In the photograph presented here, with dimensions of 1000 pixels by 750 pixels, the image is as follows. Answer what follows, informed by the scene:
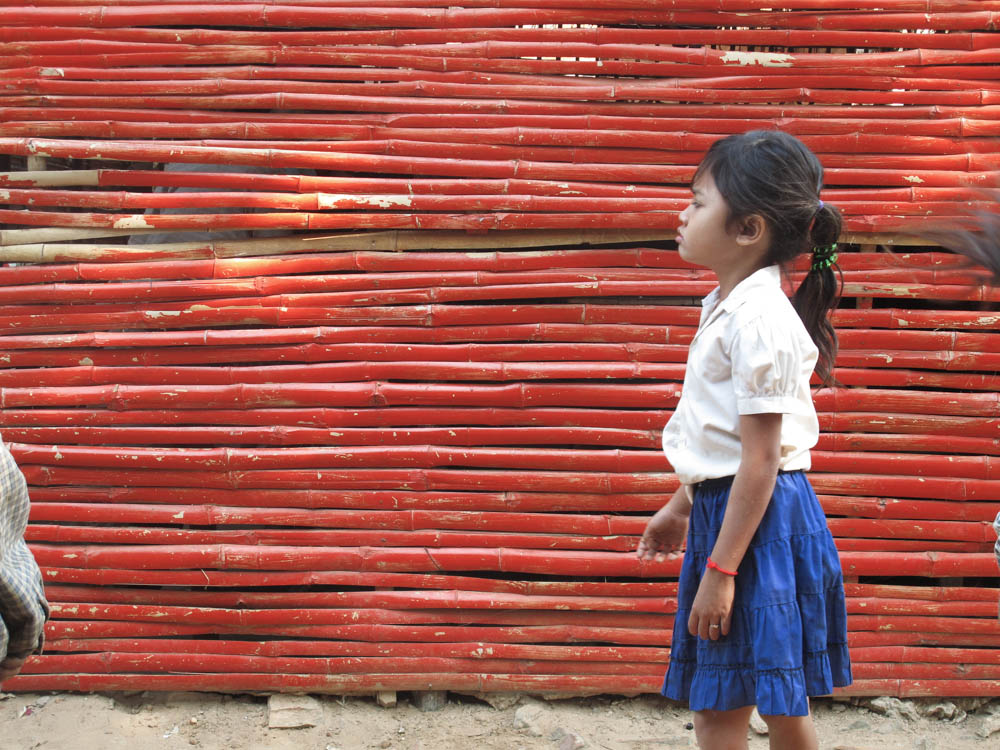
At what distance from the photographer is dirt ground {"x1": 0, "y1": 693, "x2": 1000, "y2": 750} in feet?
10.9

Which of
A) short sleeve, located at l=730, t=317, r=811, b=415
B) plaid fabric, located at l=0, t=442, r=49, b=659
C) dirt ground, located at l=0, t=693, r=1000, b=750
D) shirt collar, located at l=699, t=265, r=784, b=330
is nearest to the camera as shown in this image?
plaid fabric, located at l=0, t=442, r=49, b=659

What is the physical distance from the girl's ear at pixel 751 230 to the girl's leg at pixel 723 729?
41.6 inches

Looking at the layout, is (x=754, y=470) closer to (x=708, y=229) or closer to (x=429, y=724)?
(x=708, y=229)

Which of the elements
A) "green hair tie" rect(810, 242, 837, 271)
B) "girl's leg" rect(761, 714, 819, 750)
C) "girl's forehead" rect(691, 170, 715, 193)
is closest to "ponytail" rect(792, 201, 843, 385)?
"green hair tie" rect(810, 242, 837, 271)

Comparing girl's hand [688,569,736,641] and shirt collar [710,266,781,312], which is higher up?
shirt collar [710,266,781,312]

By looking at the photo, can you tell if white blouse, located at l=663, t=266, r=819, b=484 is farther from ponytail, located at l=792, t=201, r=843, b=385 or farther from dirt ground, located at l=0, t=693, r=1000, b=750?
dirt ground, located at l=0, t=693, r=1000, b=750

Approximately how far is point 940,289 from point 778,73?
99 centimetres

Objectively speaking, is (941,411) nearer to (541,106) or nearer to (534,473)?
(534,473)

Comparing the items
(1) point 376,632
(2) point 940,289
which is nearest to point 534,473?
(1) point 376,632

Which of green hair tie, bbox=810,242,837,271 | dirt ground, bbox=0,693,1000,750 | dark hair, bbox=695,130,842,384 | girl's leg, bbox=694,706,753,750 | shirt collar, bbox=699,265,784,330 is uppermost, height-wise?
dark hair, bbox=695,130,842,384

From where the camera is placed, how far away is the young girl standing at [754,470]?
6.37 feet

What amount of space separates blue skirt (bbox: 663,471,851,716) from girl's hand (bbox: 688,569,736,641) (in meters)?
0.05

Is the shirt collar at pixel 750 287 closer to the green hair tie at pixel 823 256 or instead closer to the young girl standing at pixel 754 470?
the young girl standing at pixel 754 470

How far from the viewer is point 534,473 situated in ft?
11.1
